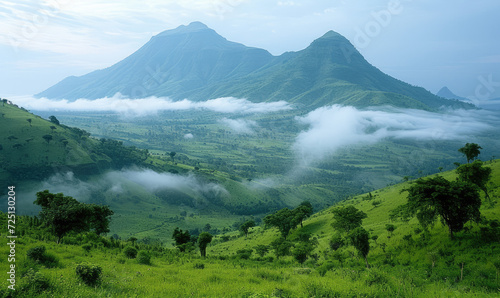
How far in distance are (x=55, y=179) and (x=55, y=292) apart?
22296 centimetres

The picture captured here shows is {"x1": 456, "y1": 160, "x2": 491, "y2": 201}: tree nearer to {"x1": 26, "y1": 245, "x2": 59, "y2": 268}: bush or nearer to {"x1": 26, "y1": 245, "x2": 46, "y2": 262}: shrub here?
{"x1": 26, "y1": 245, "x2": 59, "y2": 268}: bush

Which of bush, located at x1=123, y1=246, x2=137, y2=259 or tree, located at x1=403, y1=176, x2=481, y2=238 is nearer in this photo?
tree, located at x1=403, y1=176, x2=481, y2=238

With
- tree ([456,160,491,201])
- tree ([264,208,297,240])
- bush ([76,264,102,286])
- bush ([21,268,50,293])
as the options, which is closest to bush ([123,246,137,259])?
bush ([76,264,102,286])

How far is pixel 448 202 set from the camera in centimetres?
3259

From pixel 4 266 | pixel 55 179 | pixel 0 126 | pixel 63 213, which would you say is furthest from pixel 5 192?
pixel 4 266

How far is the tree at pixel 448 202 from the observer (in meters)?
31.8

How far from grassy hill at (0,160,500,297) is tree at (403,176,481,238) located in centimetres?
230

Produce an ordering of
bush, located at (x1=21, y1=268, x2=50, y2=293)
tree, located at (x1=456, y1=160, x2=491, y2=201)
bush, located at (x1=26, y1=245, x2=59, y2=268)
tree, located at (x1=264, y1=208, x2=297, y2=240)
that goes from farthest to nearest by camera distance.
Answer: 1. tree, located at (x1=264, y1=208, x2=297, y2=240)
2. tree, located at (x1=456, y1=160, x2=491, y2=201)
3. bush, located at (x1=26, y1=245, x2=59, y2=268)
4. bush, located at (x1=21, y1=268, x2=50, y2=293)

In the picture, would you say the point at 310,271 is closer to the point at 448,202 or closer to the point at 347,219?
the point at 448,202

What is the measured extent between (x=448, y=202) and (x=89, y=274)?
3727 cm

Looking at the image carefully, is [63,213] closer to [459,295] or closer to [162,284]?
[162,284]

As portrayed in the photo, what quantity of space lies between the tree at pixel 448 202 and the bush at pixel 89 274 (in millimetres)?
34964

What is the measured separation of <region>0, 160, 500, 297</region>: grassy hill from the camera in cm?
1526

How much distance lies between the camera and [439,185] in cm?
3353
